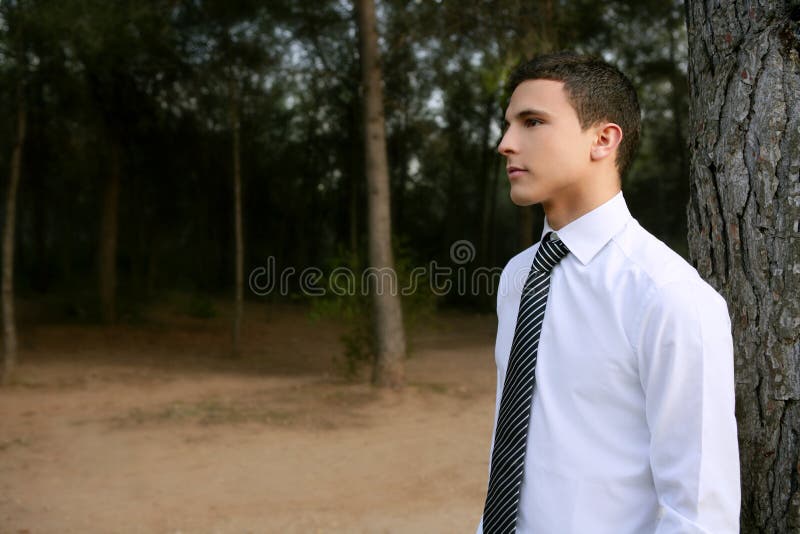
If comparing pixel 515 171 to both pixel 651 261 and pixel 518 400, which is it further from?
pixel 518 400

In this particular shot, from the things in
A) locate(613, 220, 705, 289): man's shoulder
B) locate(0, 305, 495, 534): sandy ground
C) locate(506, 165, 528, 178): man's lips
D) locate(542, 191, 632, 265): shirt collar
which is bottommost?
locate(0, 305, 495, 534): sandy ground

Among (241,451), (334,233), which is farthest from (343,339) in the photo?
(334,233)

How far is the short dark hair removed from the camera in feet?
4.98

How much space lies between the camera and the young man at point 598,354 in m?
1.24

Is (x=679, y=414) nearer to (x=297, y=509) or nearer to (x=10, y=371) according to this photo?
(x=297, y=509)

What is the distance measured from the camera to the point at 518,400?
4.89ft

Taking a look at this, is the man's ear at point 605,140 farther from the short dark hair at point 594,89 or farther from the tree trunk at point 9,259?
the tree trunk at point 9,259

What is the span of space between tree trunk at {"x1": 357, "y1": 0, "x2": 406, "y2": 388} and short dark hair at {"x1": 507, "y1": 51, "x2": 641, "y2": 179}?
7.58m

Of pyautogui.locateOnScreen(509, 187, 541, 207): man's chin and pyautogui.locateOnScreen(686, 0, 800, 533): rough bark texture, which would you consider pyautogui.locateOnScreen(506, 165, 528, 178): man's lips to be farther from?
pyautogui.locateOnScreen(686, 0, 800, 533): rough bark texture

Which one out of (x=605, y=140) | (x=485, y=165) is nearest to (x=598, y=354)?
(x=605, y=140)

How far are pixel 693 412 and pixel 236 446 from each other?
245 inches

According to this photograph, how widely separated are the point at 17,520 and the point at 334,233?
2032cm

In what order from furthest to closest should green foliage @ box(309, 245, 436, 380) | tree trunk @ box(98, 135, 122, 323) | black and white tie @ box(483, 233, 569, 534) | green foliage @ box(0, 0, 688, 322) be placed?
tree trunk @ box(98, 135, 122, 323), green foliage @ box(0, 0, 688, 322), green foliage @ box(309, 245, 436, 380), black and white tie @ box(483, 233, 569, 534)

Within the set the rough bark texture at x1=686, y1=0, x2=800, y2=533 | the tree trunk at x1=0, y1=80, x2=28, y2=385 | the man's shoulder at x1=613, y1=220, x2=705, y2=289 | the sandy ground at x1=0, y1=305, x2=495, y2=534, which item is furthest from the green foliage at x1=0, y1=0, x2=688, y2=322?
the man's shoulder at x1=613, y1=220, x2=705, y2=289
